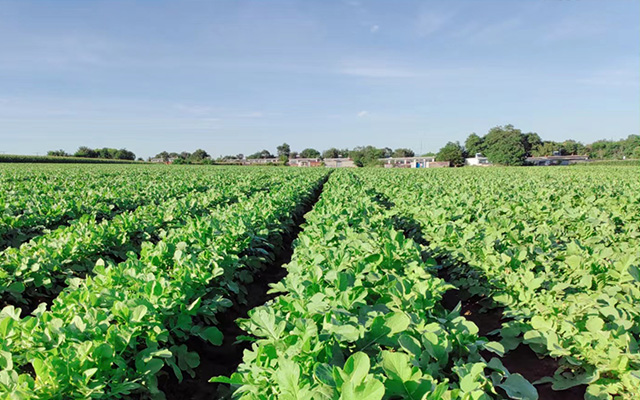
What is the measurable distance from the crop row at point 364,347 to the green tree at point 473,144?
115 meters

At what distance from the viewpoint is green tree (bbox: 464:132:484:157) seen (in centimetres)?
10744

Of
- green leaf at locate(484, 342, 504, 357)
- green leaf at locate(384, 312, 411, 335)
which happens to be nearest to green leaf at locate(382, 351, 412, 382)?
green leaf at locate(384, 312, 411, 335)

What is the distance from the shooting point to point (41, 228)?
7.04 m

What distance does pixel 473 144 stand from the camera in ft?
361

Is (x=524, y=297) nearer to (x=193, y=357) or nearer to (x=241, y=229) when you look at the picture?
(x=193, y=357)

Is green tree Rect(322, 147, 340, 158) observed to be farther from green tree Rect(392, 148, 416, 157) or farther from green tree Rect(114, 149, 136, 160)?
green tree Rect(114, 149, 136, 160)

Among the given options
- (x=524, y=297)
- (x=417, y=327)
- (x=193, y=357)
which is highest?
(x=417, y=327)

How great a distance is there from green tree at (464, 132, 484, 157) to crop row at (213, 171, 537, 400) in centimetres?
11544

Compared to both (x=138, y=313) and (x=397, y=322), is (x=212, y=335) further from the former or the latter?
(x=397, y=322)

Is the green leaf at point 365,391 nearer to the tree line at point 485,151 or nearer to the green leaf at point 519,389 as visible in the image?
the green leaf at point 519,389

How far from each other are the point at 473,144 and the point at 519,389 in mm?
120350

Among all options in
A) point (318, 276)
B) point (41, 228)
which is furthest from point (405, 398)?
point (41, 228)

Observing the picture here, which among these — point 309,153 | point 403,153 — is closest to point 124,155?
point 309,153

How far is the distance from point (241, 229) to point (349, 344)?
10.1ft
